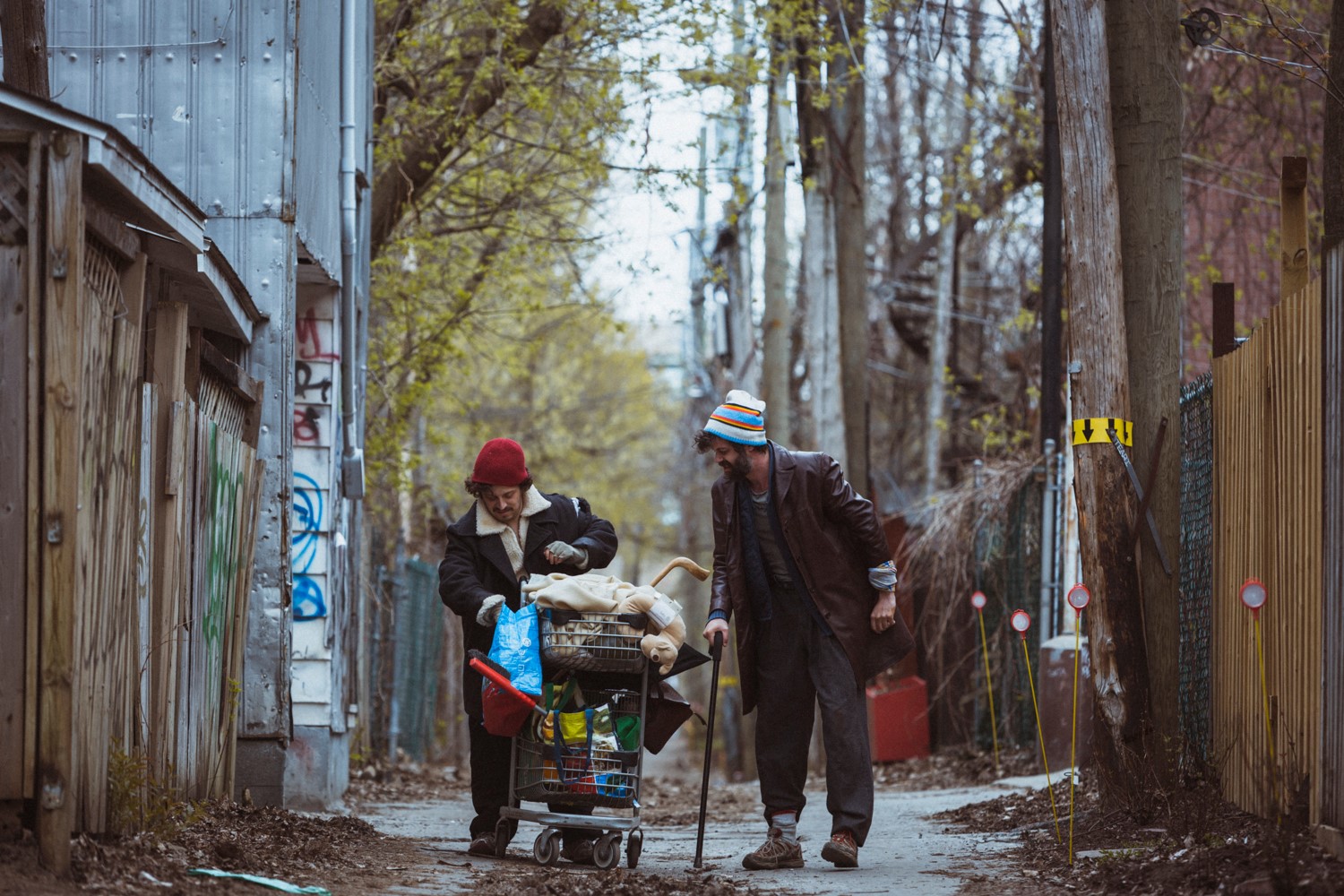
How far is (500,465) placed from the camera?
286 inches

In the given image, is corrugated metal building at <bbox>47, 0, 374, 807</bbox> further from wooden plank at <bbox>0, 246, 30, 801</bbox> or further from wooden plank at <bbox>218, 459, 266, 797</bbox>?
wooden plank at <bbox>0, 246, 30, 801</bbox>

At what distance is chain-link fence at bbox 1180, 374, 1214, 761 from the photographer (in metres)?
7.47

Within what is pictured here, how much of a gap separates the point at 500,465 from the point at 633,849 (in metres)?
1.88

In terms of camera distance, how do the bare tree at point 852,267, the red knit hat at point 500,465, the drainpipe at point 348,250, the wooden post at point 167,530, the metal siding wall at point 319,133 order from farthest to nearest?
the bare tree at point 852,267 < the drainpipe at point 348,250 < the metal siding wall at point 319,133 < the red knit hat at point 500,465 < the wooden post at point 167,530

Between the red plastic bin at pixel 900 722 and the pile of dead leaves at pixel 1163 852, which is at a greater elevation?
the pile of dead leaves at pixel 1163 852

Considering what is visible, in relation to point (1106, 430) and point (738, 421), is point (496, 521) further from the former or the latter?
point (1106, 430)

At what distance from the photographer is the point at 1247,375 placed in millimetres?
6789

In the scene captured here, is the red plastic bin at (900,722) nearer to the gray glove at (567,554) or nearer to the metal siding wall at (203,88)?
the gray glove at (567,554)

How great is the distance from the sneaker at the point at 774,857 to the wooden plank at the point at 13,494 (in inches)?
129

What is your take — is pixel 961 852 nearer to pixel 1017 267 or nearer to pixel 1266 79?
pixel 1266 79

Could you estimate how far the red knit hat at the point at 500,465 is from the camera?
726 centimetres

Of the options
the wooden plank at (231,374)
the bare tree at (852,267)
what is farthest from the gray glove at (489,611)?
the bare tree at (852,267)

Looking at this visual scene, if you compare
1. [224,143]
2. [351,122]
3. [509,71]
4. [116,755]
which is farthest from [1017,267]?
[116,755]

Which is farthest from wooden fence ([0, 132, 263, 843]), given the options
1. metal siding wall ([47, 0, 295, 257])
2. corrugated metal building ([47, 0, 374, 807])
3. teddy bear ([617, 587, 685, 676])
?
teddy bear ([617, 587, 685, 676])
